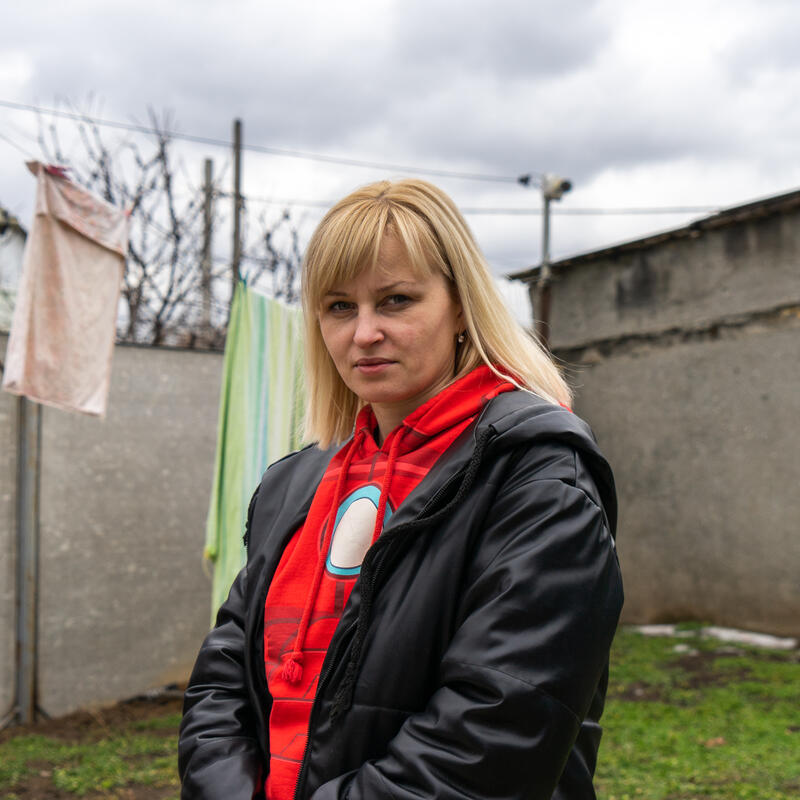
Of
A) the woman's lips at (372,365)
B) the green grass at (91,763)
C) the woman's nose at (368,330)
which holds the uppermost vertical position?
the woman's nose at (368,330)

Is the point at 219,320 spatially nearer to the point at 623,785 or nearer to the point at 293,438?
the point at 293,438

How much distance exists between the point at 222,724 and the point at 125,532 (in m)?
4.15

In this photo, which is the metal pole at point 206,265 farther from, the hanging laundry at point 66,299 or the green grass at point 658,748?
the green grass at point 658,748

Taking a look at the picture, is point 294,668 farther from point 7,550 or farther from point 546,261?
point 546,261

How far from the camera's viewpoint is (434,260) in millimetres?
1355

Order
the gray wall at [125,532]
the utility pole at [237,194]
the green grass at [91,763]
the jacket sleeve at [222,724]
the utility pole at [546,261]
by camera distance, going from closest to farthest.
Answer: the jacket sleeve at [222,724], the green grass at [91,763], the gray wall at [125,532], the utility pole at [546,261], the utility pole at [237,194]

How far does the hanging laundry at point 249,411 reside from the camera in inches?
154

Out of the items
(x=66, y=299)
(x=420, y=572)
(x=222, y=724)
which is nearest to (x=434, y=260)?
(x=420, y=572)

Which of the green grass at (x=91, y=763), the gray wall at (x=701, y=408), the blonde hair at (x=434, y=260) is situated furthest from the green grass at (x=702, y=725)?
the blonde hair at (x=434, y=260)

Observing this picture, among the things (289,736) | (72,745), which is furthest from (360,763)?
(72,745)

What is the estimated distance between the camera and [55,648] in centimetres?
499

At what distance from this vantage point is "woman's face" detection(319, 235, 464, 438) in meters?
1.34

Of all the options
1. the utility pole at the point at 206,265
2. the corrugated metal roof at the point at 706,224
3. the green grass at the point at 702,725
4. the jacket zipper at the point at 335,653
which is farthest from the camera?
the utility pole at the point at 206,265

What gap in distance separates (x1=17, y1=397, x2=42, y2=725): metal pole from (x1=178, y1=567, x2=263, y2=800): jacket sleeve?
374 centimetres
